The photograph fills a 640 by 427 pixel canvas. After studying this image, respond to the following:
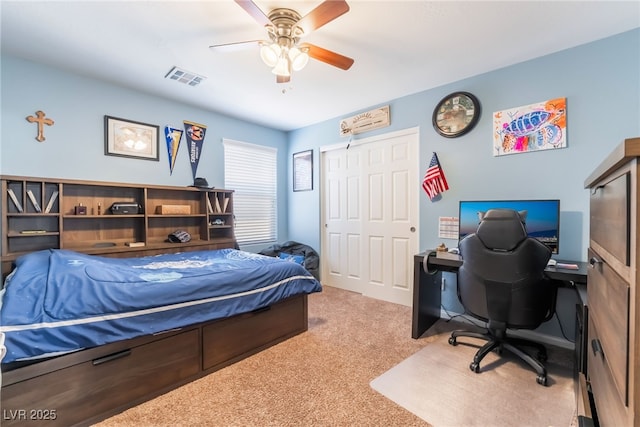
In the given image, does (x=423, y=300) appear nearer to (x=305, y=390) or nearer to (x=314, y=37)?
(x=305, y=390)

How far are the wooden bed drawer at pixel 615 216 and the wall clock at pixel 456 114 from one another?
2.01 meters

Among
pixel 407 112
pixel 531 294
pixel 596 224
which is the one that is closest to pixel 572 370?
pixel 531 294

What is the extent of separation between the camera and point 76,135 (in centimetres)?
278

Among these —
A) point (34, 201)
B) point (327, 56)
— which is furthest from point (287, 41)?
point (34, 201)

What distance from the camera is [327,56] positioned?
A: 6.57ft

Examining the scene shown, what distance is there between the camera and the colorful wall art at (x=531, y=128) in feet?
7.81

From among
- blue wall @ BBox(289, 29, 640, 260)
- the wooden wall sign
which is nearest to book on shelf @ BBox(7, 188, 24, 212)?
the wooden wall sign

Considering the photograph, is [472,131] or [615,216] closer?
[615,216]

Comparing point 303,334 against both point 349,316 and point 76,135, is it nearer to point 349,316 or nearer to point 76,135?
point 349,316

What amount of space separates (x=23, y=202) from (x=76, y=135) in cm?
80

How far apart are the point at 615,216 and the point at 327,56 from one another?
72.9 inches

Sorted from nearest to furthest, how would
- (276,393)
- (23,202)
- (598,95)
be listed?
(276,393) < (598,95) < (23,202)

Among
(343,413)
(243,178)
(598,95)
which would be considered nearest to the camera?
(343,413)

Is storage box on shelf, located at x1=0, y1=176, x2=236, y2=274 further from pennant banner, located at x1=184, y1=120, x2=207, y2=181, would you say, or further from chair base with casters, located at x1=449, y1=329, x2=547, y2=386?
chair base with casters, located at x1=449, y1=329, x2=547, y2=386
